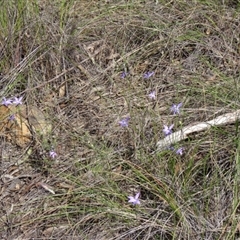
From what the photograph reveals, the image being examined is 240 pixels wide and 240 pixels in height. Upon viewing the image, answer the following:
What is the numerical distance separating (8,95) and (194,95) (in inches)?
35.6

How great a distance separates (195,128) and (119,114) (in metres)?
0.44

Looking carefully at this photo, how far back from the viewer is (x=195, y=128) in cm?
275

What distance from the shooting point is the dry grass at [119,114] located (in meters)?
2.48

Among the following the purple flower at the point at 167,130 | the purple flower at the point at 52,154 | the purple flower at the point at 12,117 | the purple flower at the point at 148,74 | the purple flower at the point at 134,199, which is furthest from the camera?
the purple flower at the point at 148,74

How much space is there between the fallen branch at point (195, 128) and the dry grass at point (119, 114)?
0.03 m

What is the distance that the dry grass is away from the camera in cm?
248

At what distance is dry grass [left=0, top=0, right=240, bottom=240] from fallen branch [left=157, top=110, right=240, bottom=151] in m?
0.03

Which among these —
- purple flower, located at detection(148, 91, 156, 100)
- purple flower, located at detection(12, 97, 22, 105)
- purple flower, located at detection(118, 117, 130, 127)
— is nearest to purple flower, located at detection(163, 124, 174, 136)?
purple flower, located at detection(118, 117, 130, 127)

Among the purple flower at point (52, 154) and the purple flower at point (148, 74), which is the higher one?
the purple flower at point (148, 74)

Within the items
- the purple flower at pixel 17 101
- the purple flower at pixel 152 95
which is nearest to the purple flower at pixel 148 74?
the purple flower at pixel 152 95

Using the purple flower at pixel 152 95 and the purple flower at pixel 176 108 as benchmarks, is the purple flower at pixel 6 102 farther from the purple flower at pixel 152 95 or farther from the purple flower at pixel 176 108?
the purple flower at pixel 176 108

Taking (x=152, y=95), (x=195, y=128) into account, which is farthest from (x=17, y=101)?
(x=195, y=128)

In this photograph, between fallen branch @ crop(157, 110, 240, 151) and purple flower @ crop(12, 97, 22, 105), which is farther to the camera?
purple flower @ crop(12, 97, 22, 105)

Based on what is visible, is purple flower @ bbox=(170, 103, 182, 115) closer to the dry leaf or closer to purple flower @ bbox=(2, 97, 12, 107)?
the dry leaf
